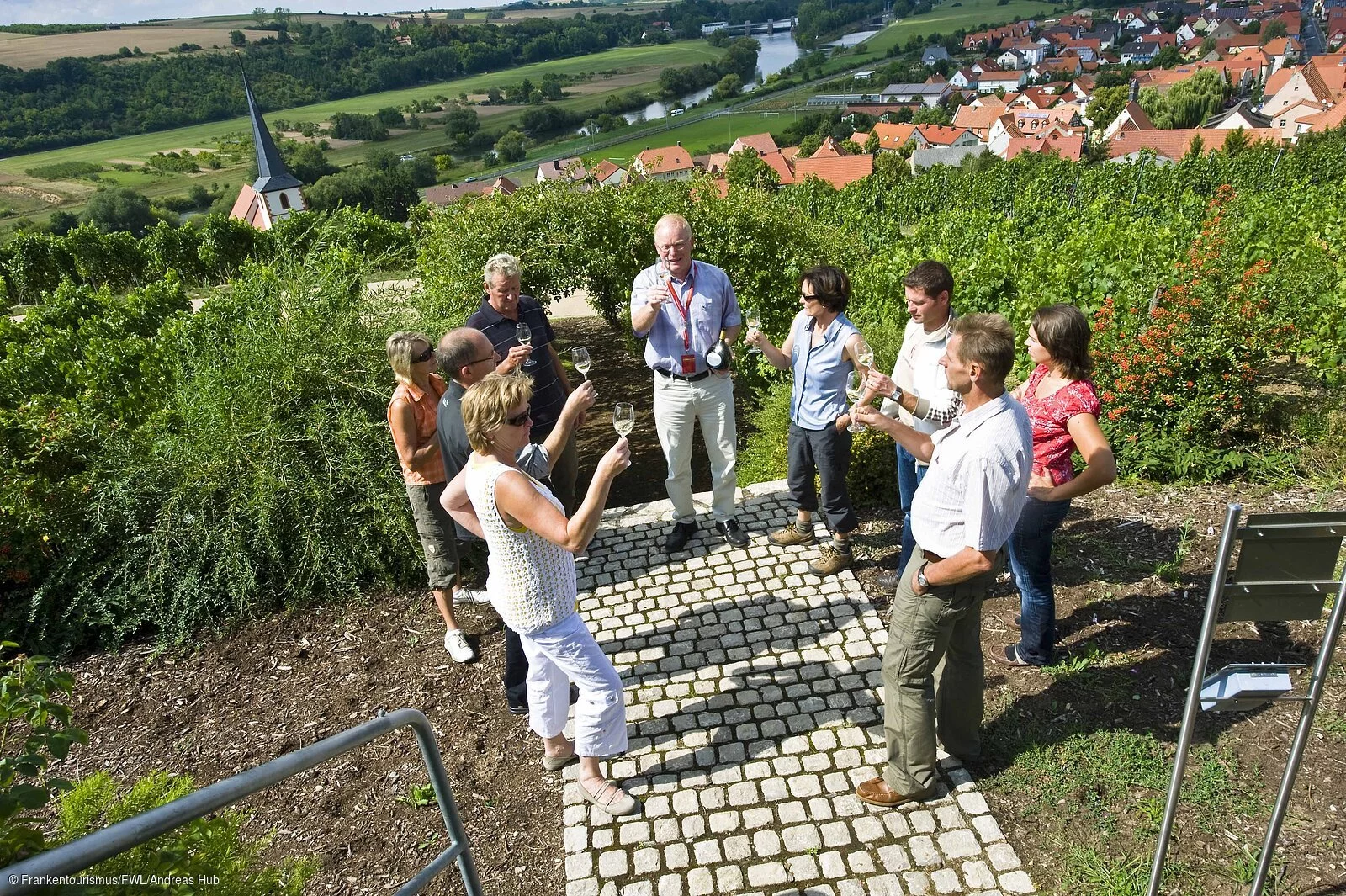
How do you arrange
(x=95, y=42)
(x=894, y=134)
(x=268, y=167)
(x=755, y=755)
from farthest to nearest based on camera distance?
1. (x=95, y=42)
2. (x=894, y=134)
3. (x=268, y=167)
4. (x=755, y=755)

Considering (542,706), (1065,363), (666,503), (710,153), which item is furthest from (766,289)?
(710,153)

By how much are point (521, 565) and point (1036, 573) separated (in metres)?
2.62

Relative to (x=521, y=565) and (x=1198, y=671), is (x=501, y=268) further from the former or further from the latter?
(x=1198, y=671)

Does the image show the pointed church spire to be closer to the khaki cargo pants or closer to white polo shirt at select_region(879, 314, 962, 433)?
white polo shirt at select_region(879, 314, 962, 433)

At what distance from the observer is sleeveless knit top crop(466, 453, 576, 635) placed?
305cm

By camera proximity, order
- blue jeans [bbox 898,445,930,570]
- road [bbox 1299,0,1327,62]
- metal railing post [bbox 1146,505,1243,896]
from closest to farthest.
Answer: metal railing post [bbox 1146,505,1243,896]
blue jeans [bbox 898,445,930,570]
road [bbox 1299,0,1327,62]

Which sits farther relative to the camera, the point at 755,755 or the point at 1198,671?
the point at 755,755

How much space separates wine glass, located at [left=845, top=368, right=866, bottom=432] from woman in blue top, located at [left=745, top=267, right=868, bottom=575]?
64 millimetres

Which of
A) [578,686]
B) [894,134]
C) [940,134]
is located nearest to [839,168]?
[894,134]

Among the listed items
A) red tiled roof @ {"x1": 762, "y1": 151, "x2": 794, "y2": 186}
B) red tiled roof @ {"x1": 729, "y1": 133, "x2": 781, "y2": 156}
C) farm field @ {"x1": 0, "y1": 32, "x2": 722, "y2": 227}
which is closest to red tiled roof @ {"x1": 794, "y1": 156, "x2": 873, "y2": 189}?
red tiled roof @ {"x1": 762, "y1": 151, "x2": 794, "y2": 186}

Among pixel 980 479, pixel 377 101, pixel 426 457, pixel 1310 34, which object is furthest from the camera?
pixel 377 101

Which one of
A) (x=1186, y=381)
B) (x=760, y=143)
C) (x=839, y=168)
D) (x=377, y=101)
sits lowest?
(x=839, y=168)

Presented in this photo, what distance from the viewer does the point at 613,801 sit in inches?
142

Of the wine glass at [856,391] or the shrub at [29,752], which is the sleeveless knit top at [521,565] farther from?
the wine glass at [856,391]
